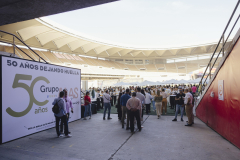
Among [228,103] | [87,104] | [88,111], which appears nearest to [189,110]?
[228,103]

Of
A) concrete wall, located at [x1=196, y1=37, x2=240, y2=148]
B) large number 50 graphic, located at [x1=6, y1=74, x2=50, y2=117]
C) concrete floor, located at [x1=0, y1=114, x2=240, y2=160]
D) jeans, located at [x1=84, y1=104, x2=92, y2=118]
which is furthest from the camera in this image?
jeans, located at [x1=84, y1=104, x2=92, y2=118]

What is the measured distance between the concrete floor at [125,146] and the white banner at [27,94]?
420 mm

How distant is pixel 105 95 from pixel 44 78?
3166 millimetres

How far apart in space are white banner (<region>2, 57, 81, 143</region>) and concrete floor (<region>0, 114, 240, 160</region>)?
420 mm

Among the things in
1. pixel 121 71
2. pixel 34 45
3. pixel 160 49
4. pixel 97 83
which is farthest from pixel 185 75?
pixel 34 45

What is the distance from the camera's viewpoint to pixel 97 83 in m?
38.8

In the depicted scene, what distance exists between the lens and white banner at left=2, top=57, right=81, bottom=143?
5.02m

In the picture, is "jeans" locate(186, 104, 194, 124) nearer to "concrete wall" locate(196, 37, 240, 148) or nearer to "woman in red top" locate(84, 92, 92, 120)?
"concrete wall" locate(196, 37, 240, 148)

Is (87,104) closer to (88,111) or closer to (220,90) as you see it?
(88,111)

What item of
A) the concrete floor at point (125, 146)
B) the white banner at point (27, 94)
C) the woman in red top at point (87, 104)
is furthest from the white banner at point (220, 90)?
the white banner at point (27, 94)

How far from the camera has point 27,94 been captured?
573 centimetres

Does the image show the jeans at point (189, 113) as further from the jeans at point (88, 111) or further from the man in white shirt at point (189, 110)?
the jeans at point (88, 111)

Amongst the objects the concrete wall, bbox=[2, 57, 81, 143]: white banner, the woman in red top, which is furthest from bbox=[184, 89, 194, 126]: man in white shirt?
bbox=[2, 57, 81, 143]: white banner

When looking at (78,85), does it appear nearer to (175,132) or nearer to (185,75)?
(175,132)
